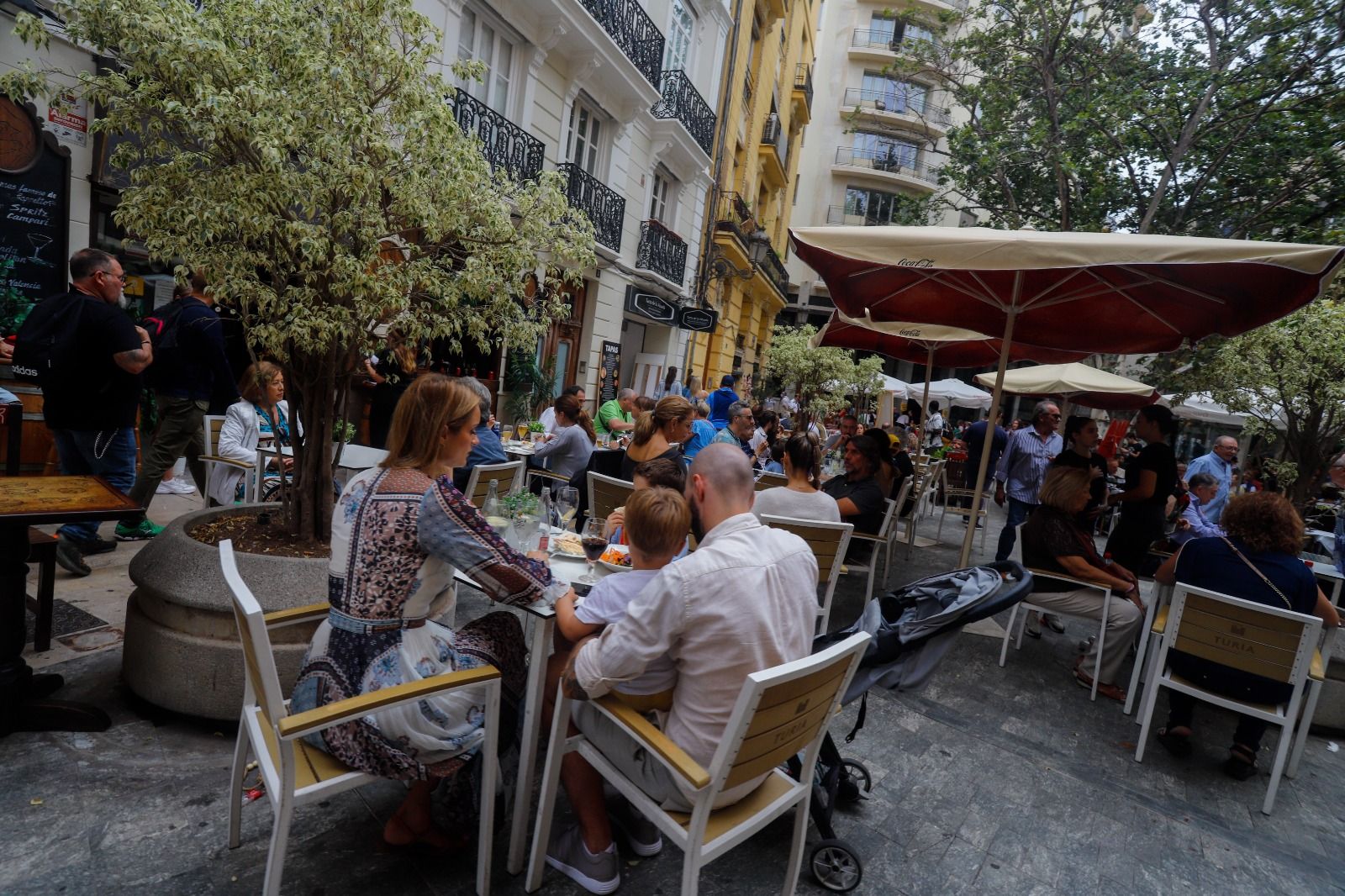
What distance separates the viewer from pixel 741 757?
1.90 meters

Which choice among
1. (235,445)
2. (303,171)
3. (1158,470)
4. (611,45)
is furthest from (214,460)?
(611,45)

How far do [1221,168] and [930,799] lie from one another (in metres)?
12.2

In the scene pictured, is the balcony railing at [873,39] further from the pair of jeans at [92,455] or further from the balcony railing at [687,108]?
the pair of jeans at [92,455]

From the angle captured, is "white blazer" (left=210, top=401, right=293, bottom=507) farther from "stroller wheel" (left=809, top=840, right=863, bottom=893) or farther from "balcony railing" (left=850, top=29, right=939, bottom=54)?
"balcony railing" (left=850, top=29, right=939, bottom=54)

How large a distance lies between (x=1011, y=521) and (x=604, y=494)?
5.17m

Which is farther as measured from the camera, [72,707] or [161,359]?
[161,359]

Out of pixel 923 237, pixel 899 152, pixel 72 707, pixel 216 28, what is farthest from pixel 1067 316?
pixel 899 152

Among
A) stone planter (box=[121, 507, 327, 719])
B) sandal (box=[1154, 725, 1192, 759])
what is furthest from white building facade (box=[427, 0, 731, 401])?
sandal (box=[1154, 725, 1192, 759])

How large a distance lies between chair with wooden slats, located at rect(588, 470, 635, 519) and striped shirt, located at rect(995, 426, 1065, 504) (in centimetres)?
509

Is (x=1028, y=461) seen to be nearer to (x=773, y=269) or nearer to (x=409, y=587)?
(x=409, y=587)

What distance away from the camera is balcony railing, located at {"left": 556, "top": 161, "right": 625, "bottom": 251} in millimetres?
11727

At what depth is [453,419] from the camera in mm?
2260

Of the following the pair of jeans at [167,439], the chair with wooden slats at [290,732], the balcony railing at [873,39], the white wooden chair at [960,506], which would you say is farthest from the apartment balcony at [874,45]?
the chair with wooden slats at [290,732]

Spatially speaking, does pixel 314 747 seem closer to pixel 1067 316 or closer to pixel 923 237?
pixel 923 237
